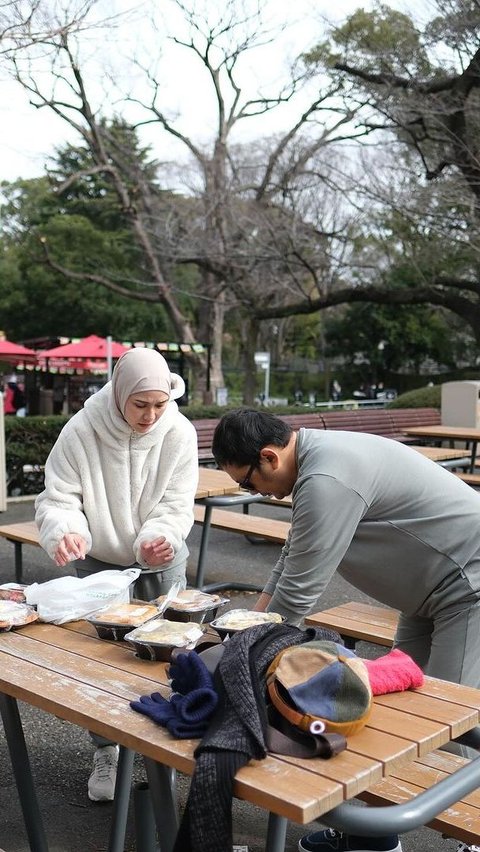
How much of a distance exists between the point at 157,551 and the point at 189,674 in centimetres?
114

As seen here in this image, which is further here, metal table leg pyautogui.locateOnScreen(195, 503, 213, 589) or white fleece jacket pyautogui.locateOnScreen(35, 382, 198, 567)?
metal table leg pyautogui.locateOnScreen(195, 503, 213, 589)

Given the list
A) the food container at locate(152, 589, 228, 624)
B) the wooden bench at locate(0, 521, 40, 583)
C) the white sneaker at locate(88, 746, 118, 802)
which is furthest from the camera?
the wooden bench at locate(0, 521, 40, 583)

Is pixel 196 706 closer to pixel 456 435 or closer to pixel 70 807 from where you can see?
pixel 70 807

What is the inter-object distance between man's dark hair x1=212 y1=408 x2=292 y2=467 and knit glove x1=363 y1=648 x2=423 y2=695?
600 millimetres

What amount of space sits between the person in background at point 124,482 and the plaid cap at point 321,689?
4.20 feet

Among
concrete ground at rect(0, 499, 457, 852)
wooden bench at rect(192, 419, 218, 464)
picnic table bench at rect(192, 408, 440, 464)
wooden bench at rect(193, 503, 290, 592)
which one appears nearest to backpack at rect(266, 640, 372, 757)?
concrete ground at rect(0, 499, 457, 852)

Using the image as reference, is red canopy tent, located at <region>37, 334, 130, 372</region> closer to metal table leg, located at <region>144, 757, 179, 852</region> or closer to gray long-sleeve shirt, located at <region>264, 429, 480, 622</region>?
gray long-sleeve shirt, located at <region>264, 429, 480, 622</region>

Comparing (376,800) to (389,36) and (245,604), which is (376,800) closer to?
(245,604)

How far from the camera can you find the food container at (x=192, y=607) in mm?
2502

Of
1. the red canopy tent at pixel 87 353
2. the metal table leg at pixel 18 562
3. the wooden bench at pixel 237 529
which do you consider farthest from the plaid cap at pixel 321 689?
the red canopy tent at pixel 87 353

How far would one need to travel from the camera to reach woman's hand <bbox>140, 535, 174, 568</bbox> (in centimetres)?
300

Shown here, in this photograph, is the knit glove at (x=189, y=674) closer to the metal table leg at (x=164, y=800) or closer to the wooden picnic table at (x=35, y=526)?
the metal table leg at (x=164, y=800)

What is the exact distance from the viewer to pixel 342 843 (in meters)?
2.73

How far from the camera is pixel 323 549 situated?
221 cm
